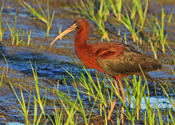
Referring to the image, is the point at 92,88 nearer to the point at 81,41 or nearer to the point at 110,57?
the point at 110,57

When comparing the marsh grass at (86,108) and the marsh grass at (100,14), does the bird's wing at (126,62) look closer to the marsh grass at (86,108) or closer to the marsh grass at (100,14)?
the marsh grass at (86,108)

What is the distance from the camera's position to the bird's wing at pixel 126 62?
5534mm

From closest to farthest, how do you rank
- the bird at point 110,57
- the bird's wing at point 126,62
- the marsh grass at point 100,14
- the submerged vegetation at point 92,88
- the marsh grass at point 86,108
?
1. the marsh grass at point 86,108
2. the submerged vegetation at point 92,88
3. the bird at point 110,57
4. the bird's wing at point 126,62
5. the marsh grass at point 100,14

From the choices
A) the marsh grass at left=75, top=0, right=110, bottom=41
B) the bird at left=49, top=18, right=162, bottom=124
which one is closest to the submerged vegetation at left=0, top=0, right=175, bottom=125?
the marsh grass at left=75, top=0, right=110, bottom=41

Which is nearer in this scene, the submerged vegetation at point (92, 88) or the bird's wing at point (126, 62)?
the submerged vegetation at point (92, 88)

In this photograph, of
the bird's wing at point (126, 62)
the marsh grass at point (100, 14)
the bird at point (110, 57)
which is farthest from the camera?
the marsh grass at point (100, 14)

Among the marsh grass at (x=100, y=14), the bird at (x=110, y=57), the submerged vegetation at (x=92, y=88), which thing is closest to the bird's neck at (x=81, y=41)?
the bird at (x=110, y=57)

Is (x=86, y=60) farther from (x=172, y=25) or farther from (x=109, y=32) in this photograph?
(x=172, y=25)

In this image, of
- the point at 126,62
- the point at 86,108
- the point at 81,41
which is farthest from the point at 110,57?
the point at 86,108

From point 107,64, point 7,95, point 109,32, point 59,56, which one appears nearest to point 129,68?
point 107,64

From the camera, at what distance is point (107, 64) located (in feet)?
17.9

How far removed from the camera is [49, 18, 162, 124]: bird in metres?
5.39

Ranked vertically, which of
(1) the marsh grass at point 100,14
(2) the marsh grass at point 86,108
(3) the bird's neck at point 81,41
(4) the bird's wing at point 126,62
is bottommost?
(2) the marsh grass at point 86,108

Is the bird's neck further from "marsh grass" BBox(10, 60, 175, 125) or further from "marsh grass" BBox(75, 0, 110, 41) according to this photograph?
"marsh grass" BBox(75, 0, 110, 41)
